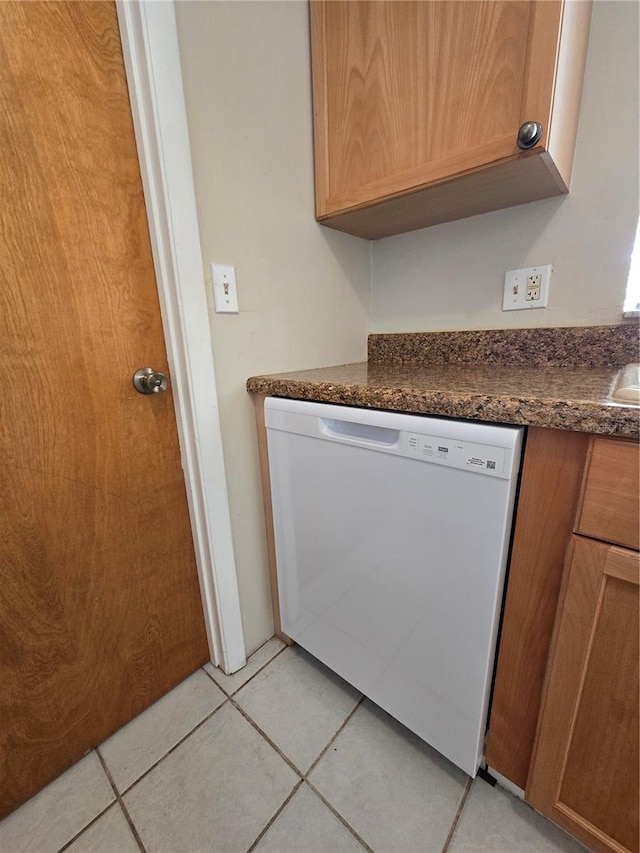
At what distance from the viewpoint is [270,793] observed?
81 cm

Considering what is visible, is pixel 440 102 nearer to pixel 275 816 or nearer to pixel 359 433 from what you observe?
pixel 359 433

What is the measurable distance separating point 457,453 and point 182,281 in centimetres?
69

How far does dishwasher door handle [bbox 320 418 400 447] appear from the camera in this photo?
2.32 feet

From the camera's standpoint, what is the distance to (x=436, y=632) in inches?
28.7

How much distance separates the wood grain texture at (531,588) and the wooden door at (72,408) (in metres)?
0.80

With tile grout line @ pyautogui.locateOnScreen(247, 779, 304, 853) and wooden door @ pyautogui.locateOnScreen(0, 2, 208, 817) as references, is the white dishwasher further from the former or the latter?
wooden door @ pyautogui.locateOnScreen(0, 2, 208, 817)

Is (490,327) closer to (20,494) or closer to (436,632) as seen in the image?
(436,632)

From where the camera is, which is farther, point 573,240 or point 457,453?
point 573,240

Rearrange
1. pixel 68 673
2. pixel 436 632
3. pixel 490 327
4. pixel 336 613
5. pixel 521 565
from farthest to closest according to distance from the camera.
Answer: pixel 490 327, pixel 336 613, pixel 68 673, pixel 436 632, pixel 521 565

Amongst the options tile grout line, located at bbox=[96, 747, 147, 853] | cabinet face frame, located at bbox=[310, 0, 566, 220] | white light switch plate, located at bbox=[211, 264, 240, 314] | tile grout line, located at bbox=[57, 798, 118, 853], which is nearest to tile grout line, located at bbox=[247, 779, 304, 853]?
tile grout line, located at bbox=[96, 747, 147, 853]

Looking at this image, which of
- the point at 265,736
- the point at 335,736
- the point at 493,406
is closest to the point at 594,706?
the point at 493,406

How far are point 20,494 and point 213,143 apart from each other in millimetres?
872

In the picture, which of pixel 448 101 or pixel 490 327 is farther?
pixel 490 327

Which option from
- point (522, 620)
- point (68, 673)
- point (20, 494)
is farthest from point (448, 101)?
point (68, 673)
